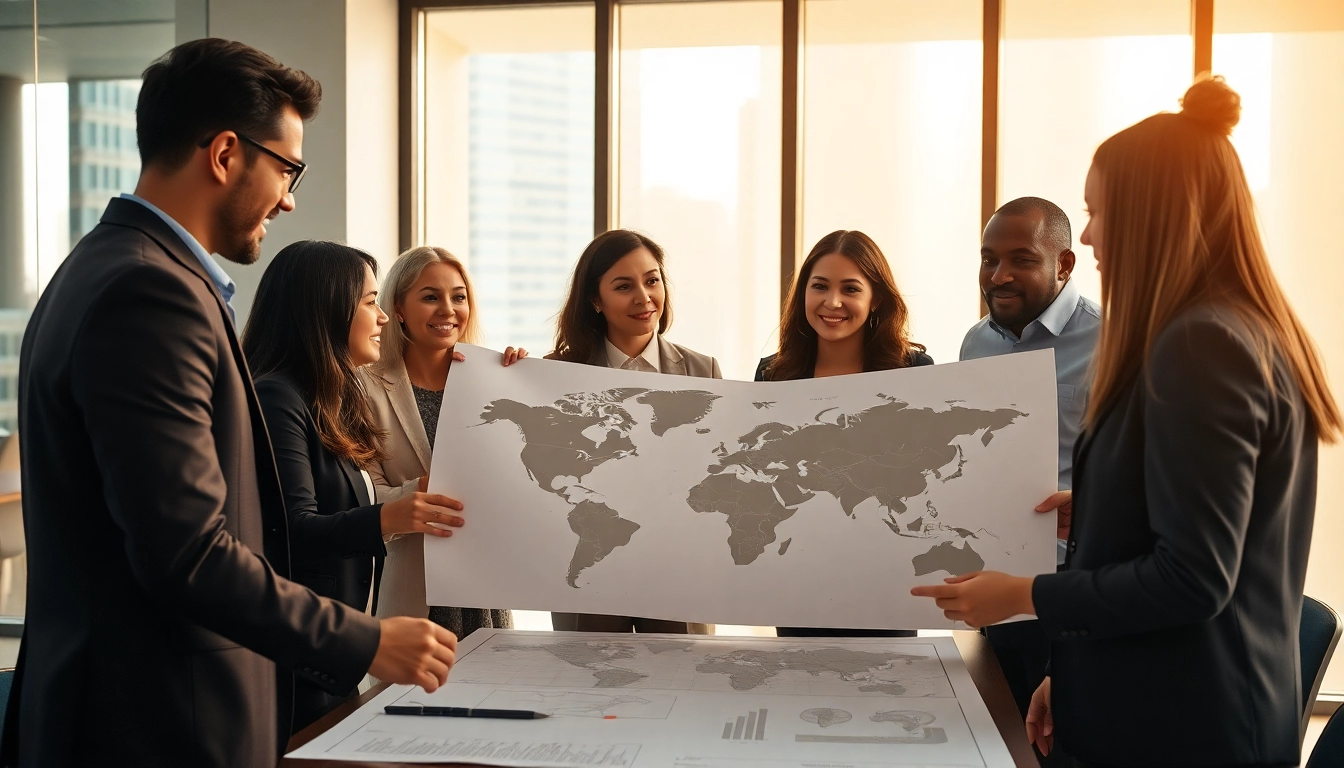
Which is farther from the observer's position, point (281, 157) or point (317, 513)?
point (317, 513)

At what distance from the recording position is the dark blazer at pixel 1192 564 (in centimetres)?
125

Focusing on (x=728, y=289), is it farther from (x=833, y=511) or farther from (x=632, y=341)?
(x=833, y=511)

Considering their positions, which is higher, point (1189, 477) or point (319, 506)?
point (1189, 477)

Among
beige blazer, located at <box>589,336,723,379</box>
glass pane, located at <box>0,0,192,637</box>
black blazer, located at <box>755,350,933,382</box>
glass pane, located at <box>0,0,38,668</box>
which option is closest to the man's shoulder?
black blazer, located at <box>755,350,933,382</box>

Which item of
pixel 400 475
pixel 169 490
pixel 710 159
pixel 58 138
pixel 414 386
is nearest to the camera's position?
pixel 169 490

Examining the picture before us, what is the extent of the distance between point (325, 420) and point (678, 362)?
113cm

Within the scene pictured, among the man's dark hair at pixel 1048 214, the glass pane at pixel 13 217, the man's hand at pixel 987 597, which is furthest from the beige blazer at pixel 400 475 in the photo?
the glass pane at pixel 13 217

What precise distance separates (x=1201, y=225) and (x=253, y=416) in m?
1.36

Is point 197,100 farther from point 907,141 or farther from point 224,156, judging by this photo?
point 907,141

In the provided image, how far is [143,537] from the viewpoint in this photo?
1144 millimetres

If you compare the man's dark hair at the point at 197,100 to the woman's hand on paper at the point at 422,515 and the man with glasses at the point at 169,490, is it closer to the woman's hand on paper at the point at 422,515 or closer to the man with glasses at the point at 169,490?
the man with glasses at the point at 169,490

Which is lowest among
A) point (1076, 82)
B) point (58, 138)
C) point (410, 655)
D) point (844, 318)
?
point (410, 655)

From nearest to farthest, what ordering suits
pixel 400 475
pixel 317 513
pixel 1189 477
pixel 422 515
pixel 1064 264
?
pixel 1189 477 → pixel 422 515 → pixel 317 513 → pixel 400 475 → pixel 1064 264

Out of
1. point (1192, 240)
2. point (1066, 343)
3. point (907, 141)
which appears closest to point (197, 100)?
point (1192, 240)
